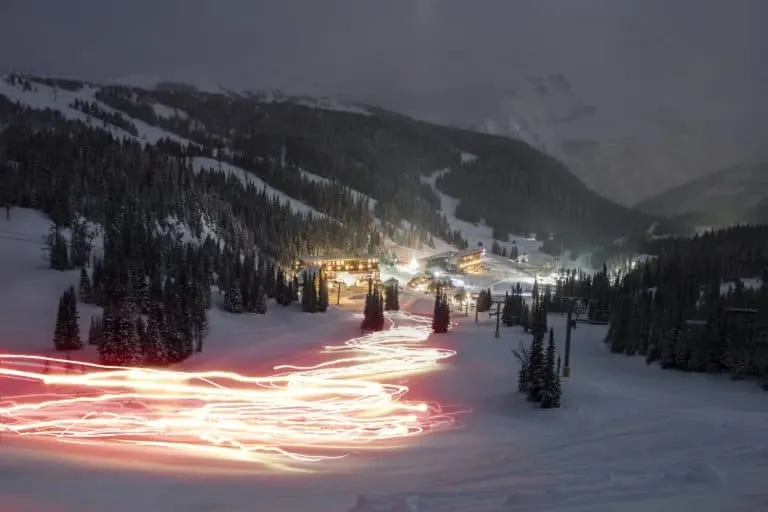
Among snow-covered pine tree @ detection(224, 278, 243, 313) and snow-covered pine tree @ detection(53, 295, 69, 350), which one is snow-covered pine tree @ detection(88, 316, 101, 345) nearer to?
snow-covered pine tree @ detection(53, 295, 69, 350)

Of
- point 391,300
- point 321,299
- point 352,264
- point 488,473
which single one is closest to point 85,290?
point 321,299

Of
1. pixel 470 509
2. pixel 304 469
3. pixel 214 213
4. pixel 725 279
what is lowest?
pixel 304 469

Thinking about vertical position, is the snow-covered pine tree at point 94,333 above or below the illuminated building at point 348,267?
below

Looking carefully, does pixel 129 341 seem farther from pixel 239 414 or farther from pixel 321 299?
pixel 321 299

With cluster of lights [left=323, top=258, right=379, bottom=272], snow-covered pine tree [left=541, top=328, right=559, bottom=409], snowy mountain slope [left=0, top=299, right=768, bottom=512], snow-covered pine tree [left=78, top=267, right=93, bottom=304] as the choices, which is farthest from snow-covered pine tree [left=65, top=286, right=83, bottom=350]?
cluster of lights [left=323, top=258, right=379, bottom=272]

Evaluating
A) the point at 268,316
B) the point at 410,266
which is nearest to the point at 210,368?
the point at 268,316

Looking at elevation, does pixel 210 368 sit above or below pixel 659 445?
below

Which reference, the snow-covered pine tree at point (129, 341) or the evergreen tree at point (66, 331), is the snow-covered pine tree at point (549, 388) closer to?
the snow-covered pine tree at point (129, 341)

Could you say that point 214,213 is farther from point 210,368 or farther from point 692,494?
point 692,494

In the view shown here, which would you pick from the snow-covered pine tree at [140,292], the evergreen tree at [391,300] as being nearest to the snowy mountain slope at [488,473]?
the snow-covered pine tree at [140,292]
